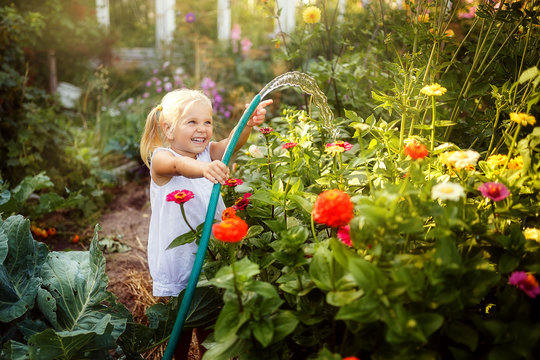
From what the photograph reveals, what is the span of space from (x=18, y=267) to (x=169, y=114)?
2.51ft

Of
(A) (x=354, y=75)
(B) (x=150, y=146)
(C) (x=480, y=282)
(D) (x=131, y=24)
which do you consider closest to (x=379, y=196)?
(C) (x=480, y=282)

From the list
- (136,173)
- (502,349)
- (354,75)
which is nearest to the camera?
(502,349)

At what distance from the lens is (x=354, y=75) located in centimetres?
227

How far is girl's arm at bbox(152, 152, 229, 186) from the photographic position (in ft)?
4.08

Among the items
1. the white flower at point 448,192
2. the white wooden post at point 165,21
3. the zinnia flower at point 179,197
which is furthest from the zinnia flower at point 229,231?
the white wooden post at point 165,21

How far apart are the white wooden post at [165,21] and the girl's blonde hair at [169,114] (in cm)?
453

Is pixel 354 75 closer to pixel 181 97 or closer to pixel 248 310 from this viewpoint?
pixel 181 97

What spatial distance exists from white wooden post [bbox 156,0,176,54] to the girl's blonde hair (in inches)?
178

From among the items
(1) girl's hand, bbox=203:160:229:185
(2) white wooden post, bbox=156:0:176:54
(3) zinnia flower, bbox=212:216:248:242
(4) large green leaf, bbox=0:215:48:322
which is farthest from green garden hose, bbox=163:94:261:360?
(2) white wooden post, bbox=156:0:176:54

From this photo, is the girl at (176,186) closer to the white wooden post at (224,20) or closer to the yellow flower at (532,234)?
the yellow flower at (532,234)

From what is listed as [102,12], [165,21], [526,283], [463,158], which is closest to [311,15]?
[463,158]

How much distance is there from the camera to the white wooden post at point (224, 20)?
20.7ft

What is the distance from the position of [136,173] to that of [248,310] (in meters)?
2.91

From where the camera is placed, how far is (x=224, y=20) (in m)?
6.34
